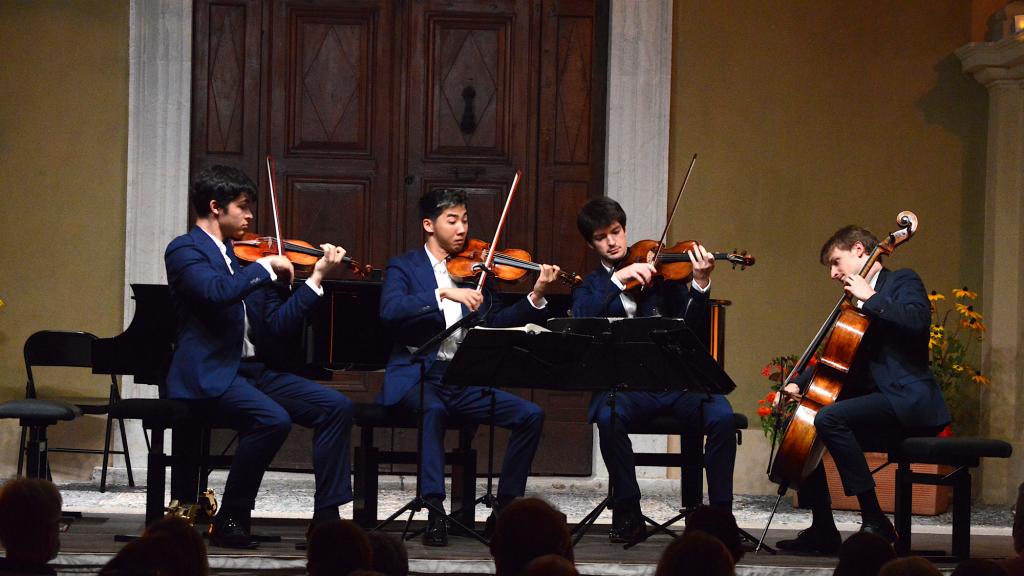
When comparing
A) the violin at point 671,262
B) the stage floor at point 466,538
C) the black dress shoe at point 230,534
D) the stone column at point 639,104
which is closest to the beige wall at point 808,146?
the stone column at point 639,104

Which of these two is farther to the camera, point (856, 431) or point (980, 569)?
point (856, 431)

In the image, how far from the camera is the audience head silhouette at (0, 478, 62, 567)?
9.84ft

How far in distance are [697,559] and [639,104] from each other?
4.87m

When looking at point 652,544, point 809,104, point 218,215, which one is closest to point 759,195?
point 809,104

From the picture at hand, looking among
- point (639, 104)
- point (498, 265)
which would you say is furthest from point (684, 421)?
point (639, 104)

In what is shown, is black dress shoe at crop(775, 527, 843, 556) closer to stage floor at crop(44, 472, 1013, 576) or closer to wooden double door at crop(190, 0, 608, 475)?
stage floor at crop(44, 472, 1013, 576)

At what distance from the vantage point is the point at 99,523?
212 inches

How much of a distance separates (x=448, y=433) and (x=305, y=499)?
96 centimetres

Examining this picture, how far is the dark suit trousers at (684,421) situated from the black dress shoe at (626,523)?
0.04 m

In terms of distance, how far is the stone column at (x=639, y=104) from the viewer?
23.7 ft

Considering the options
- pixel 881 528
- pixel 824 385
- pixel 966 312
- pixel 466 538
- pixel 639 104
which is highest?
pixel 639 104

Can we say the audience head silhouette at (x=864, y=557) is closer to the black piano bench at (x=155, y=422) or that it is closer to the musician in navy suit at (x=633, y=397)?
the musician in navy suit at (x=633, y=397)

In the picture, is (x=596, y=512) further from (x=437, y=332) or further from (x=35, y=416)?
(x=35, y=416)

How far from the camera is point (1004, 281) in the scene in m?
7.26
